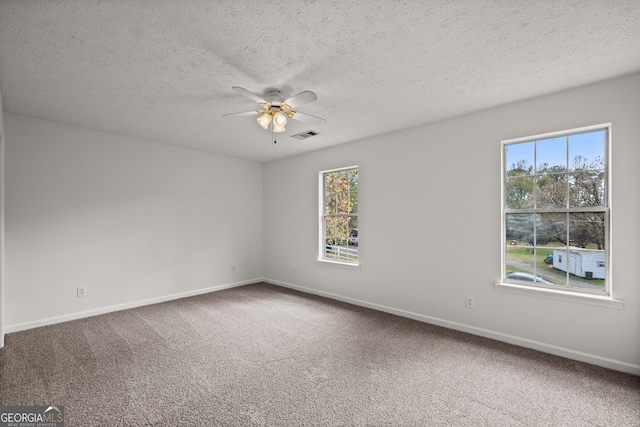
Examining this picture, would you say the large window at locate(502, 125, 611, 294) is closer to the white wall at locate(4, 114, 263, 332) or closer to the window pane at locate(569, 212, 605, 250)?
the window pane at locate(569, 212, 605, 250)

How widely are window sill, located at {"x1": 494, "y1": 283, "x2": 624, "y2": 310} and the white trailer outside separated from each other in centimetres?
21

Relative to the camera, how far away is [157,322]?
143 inches

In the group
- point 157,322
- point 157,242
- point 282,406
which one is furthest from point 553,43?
point 157,242

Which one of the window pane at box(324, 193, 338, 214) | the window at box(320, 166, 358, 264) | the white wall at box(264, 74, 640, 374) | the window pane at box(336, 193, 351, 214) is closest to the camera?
the white wall at box(264, 74, 640, 374)

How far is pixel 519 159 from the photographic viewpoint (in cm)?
312

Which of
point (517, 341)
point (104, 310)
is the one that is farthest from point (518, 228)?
point (104, 310)

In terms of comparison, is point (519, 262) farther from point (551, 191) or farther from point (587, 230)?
point (551, 191)

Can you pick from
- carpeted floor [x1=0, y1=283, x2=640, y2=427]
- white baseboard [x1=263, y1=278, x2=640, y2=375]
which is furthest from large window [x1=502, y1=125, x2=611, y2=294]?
carpeted floor [x1=0, y1=283, x2=640, y2=427]

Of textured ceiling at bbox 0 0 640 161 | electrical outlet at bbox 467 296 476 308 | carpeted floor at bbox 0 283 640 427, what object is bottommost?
carpeted floor at bbox 0 283 640 427

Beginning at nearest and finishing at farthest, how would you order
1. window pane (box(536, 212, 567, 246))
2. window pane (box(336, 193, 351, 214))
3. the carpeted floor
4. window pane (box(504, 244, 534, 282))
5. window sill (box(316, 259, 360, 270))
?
the carpeted floor < window pane (box(536, 212, 567, 246)) < window pane (box(504, 244, 534, 282)) < window sill (box(316, 259, 360, 270)) < window pane (box(336, 193, 351, 214))

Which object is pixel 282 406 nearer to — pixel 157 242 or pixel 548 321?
pixel 548 321

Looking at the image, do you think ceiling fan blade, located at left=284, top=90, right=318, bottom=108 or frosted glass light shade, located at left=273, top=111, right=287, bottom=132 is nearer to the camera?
ceiling fan blade, located at left=284, top=90, right=318, bottom=108

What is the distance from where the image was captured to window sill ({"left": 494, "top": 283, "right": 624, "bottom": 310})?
254 centimetres

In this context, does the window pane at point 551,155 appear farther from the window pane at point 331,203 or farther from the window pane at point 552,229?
the window pane at point 331,203
